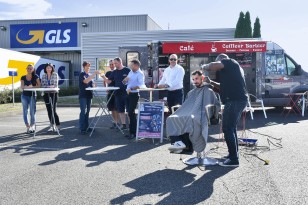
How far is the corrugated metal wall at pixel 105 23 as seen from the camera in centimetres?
2916

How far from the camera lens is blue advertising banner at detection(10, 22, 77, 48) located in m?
30.5

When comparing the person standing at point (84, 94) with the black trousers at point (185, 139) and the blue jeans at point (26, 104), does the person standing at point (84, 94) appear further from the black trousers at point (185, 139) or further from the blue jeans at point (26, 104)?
the black trousers at point (185, 139)

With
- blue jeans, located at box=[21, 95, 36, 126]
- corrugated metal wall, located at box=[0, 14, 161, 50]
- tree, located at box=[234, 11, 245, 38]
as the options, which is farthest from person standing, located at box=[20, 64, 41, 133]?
corrugated metal wall, located at box=[0, 14, 161, 50]

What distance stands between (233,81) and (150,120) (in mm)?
2869

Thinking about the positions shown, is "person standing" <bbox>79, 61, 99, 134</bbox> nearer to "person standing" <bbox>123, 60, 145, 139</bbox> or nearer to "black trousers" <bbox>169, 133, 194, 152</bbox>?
"person standing" <bbox>123, 60, 145, 139</bbox>

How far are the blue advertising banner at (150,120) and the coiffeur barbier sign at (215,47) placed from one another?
4.49 m

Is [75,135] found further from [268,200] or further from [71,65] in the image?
[71,65]

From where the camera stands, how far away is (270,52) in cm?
1309

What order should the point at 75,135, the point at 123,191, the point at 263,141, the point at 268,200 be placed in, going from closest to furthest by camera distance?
the point at 268,200 → the point at 123,191 → the point at 263,141 → the point at 75,135


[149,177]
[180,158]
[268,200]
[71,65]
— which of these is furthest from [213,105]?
[71,65]

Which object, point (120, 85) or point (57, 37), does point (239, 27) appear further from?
point (57, 37)

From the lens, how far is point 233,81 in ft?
19.0

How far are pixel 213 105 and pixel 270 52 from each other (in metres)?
8.04

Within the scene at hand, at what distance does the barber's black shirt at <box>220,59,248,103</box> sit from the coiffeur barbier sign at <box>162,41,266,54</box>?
6545 millimetres
